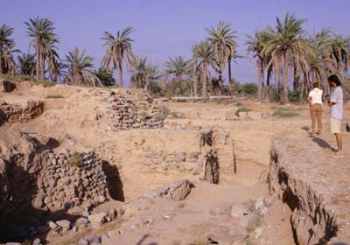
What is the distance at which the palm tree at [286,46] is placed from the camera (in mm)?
29672

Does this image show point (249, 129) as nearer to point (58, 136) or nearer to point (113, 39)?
point (58, 136)

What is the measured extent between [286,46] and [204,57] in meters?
8.41

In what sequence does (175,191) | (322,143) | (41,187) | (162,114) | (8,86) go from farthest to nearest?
(162,114)
(8,86)
(175,191)
(41,187)
(322,143)

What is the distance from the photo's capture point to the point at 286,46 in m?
30.0

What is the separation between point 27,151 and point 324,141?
740 centimetres

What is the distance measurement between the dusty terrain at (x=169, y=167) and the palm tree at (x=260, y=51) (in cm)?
1612

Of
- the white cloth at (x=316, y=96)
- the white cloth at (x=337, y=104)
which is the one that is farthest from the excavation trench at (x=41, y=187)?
the white cloth at (x=337, y=104)

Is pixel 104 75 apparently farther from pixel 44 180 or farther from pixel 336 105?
pixel 336 105

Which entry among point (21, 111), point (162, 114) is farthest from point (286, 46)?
point (21, 111)

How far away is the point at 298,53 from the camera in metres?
29.8

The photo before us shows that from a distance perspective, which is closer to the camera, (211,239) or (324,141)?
(211,239)

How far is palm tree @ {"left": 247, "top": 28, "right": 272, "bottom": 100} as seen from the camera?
3152cm

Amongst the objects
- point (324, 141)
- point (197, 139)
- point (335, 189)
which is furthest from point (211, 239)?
point (197, 139)

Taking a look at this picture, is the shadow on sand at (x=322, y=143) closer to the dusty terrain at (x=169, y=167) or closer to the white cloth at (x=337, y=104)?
the dusty terrain at (x=169, y=167)
